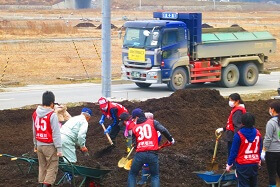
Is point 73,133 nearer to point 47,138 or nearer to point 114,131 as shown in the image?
point 47,138

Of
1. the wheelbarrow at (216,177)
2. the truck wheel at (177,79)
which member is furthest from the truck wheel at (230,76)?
the wheelbarrow at (216,177)

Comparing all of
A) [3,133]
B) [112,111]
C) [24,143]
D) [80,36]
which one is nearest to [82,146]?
[112,111]

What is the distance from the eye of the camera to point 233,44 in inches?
1114

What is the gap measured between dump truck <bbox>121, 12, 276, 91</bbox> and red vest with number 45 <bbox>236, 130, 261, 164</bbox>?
15522 millimetres

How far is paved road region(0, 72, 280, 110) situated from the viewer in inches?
957

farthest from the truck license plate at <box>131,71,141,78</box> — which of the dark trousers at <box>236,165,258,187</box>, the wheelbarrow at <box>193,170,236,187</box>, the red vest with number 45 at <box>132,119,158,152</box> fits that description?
the dark trousers at <box>236,165,258,187</box>

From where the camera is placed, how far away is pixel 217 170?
40.8 ft

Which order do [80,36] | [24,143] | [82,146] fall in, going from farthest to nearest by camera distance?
1. [80,36]
2. [24,143]
3. [82,146]

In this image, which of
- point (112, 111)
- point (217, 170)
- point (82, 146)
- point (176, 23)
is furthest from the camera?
point (176, 23)

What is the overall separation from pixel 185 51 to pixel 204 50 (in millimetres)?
1010

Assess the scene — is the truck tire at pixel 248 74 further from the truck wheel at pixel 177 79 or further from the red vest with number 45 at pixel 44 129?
the red vest with number 45 at pixel 44 129

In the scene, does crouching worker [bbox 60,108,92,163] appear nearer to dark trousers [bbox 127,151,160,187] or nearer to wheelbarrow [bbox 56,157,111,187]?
wheelbarrow [bbox 56,157,111,187]

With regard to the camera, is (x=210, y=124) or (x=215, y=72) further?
(x=215, y=72)

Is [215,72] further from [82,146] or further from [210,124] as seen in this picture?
[82,146]
